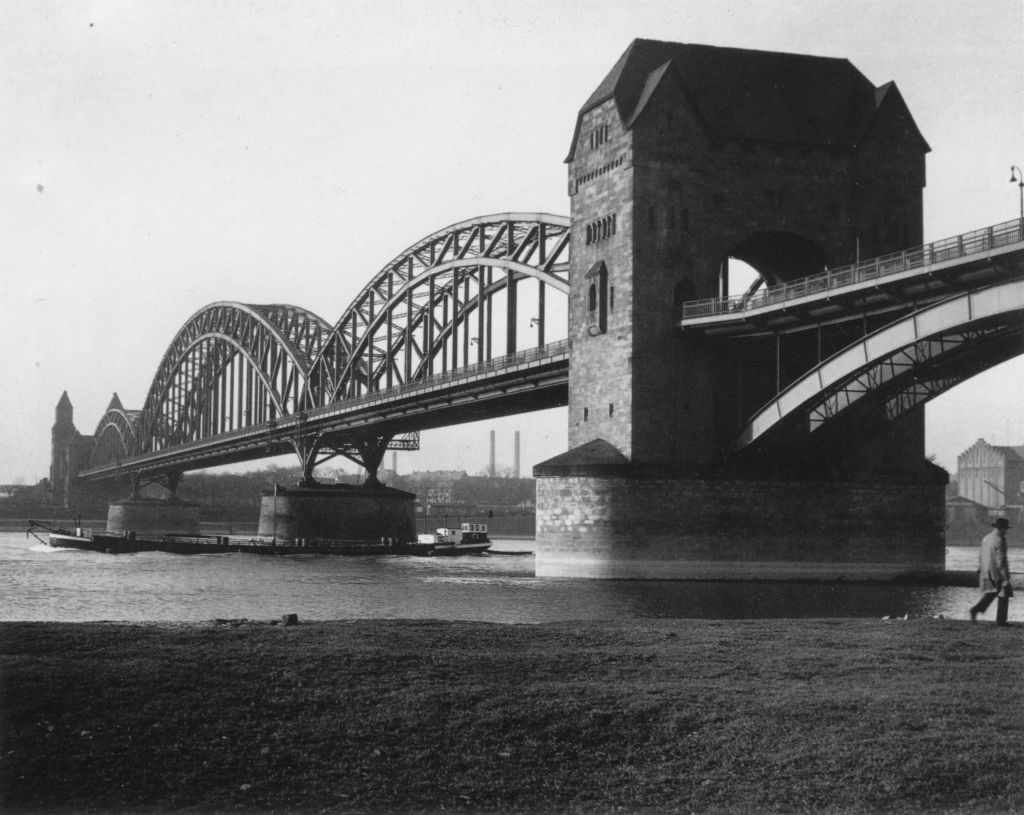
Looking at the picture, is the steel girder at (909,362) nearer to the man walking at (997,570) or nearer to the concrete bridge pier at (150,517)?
the man walking at (997,570)

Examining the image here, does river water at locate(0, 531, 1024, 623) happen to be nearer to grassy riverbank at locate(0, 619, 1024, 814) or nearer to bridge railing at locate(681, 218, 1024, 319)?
bridge railing at locate(681, 218, 1024, 319)

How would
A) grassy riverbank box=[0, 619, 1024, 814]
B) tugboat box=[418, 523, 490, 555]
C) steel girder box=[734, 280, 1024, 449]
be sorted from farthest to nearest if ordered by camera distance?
tugboat box=[418, 523, 490, 555] < steel girder box=[734, 280, 1024, 449] < grassy riverbank box=[0, 619, 1024, 814]

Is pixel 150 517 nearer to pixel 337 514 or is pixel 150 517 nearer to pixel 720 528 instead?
pixel 337 514

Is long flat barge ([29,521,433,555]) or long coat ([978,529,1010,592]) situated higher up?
long coat ([978,529,1010,592])

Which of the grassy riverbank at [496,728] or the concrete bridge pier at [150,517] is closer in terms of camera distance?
the grassy riverbank at [496,728]

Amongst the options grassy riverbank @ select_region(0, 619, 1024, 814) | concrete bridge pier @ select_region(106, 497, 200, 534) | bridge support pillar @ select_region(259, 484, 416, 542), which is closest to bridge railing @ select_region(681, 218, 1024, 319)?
grassy riverbank @ select_region(0, 619, 1024, 814)

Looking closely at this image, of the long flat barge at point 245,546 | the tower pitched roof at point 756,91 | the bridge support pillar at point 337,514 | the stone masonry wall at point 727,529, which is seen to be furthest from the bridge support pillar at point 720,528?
the bridge support pillar at point 337,514

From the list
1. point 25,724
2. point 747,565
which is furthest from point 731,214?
point 25,724
